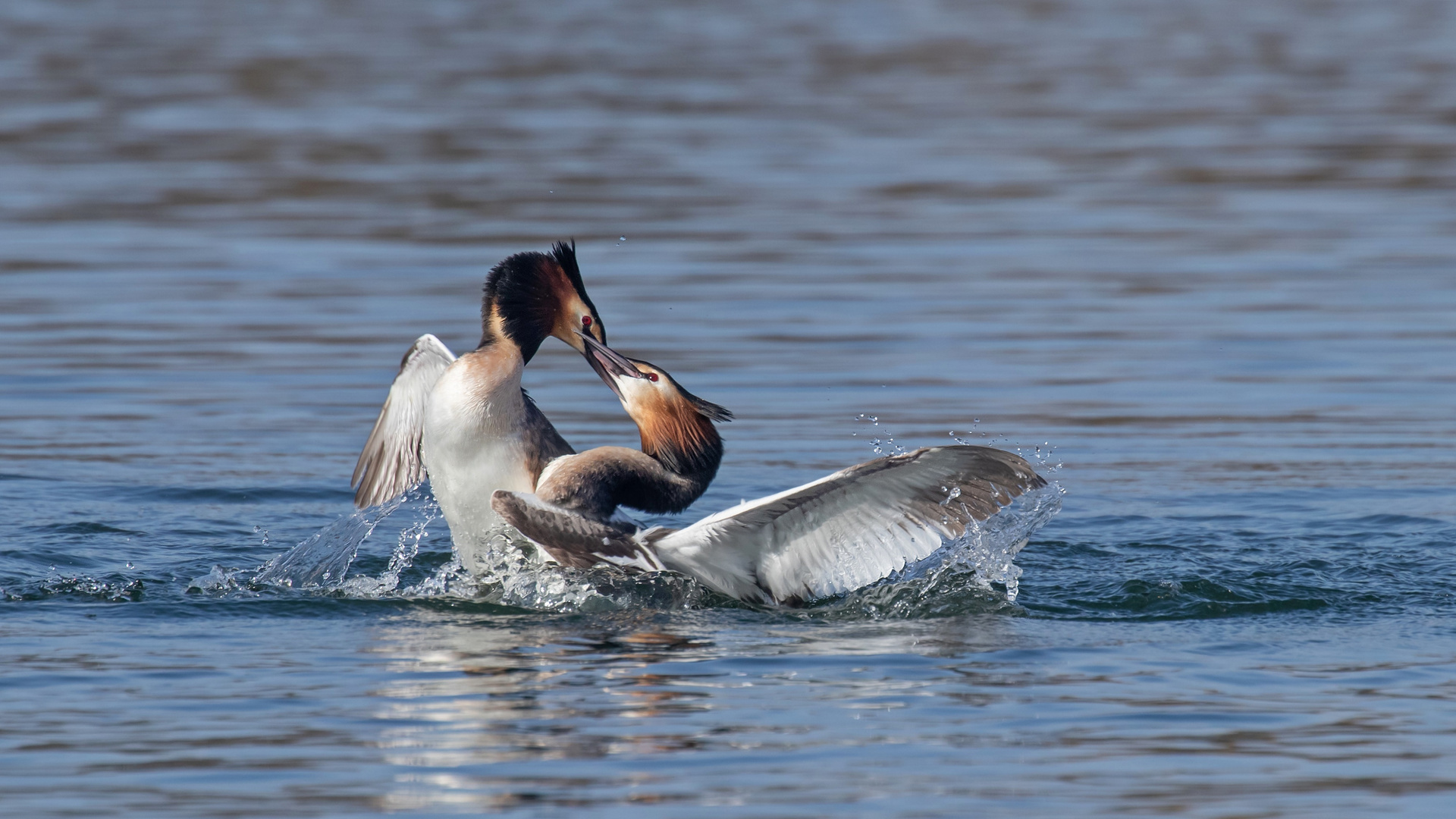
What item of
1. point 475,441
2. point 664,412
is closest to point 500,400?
point 475,441

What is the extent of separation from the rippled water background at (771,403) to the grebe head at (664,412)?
1.88ft

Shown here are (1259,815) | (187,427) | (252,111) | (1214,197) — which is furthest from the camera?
(252,111)

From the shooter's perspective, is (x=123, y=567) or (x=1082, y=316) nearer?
(x=123, y=567)

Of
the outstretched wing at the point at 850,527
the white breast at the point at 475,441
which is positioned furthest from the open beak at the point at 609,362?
the outstretched wing at the point at 850,527

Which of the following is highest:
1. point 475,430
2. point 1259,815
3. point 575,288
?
point 575,288

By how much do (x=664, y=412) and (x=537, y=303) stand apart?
61 cm

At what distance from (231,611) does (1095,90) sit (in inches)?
805

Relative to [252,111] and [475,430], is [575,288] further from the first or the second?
[252,111]

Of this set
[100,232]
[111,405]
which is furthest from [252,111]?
[111,405]

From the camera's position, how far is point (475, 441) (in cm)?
754

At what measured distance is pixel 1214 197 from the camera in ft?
60.7

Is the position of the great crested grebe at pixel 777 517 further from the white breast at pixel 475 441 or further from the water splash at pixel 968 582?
the water splash at pixel 968 582

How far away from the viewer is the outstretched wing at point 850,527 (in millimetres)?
7152

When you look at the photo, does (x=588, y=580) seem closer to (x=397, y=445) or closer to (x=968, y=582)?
(x=968, y=582)
